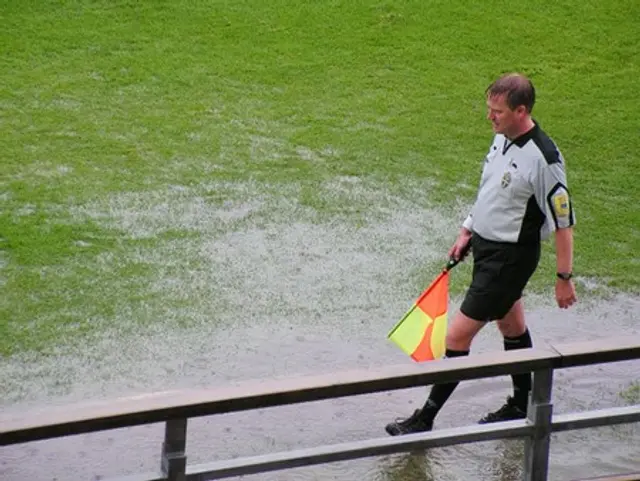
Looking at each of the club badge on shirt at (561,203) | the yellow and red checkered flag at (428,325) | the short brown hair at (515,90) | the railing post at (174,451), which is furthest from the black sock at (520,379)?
the railing post at (174,451)

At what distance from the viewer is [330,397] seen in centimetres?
373

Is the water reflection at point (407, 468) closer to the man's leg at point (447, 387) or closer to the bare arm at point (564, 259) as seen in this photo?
the man's leg at point (447, 387)

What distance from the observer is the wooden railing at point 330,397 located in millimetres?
3418

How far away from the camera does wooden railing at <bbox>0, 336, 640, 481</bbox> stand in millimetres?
3418

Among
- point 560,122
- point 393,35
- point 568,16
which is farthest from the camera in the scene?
point 568,16

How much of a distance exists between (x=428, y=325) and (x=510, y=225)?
55 cm

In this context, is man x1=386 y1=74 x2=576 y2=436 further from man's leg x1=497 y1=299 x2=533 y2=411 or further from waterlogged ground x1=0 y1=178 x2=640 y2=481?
waterlogged ground x1=0 y1=178 x2=640 y2=481

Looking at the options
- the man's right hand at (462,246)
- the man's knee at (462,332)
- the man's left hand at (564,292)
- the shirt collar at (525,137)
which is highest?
the shirt collar at (525,137)

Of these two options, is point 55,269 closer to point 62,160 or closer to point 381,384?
point 62,160

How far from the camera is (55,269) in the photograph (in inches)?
261

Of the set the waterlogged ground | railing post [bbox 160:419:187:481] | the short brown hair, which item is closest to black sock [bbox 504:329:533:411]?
the waterlogged ground

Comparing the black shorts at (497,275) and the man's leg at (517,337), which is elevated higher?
the black shorts at (497,275)

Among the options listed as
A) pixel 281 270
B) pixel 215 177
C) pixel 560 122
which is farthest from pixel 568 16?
pixel 281 270

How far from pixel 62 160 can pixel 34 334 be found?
2.23 metres
